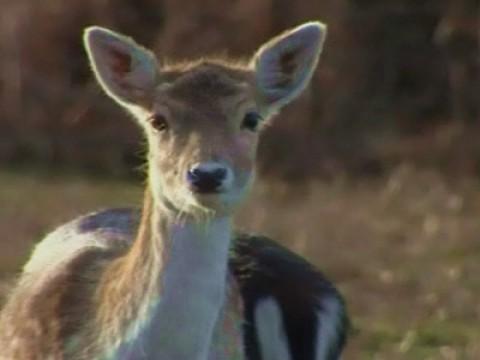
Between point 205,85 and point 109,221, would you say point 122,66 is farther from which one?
point 109,221

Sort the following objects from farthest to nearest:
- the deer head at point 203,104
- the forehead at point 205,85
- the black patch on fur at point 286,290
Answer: the black patch on fur at point 286,290, the forehead at point 205,85, the deer head at point 203,104

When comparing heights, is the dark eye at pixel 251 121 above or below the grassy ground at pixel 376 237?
above

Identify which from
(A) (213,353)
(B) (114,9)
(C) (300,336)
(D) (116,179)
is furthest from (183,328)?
(B) (114,9)

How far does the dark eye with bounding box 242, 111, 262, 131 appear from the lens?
275 inches

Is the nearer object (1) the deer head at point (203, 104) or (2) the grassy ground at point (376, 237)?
(1) the deer head at point (203, 104)

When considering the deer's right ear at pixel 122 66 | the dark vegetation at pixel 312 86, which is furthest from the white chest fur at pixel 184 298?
the dark vegetation at pixel 312 86

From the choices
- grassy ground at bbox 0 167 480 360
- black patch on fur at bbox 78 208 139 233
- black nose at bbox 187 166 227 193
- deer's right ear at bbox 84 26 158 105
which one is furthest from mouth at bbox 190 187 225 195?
grassy ground at bbox 0 167 480 360

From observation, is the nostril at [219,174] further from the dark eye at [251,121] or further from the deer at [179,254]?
the dark eye at [251,121]

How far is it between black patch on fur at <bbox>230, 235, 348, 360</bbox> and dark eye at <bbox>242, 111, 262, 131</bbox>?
32.6 inches

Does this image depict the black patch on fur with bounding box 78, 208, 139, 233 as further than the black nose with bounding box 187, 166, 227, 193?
Yes

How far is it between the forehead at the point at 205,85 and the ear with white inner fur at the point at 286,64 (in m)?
0.15

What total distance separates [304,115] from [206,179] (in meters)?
8.96

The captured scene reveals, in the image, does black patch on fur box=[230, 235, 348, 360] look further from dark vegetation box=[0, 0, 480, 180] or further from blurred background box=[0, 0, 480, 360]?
dark vegetation box=[0, 0, 480, 180]

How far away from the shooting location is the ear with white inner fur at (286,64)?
7328 millimetres
